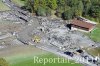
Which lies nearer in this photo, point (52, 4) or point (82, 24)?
point (82, 24)

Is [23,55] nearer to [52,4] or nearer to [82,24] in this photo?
[82,24]

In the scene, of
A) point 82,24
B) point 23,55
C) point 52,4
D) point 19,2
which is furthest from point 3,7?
point 23,55

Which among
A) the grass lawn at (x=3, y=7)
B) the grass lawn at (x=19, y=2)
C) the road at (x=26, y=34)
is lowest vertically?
the road at (x=26, y=34)

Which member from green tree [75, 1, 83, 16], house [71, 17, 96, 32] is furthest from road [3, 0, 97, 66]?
green tree [75, 1, 83, 16]

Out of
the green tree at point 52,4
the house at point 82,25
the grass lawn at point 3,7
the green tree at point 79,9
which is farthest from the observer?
the green tree at point 52,4

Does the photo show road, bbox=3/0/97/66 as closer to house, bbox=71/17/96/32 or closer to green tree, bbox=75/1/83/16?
house, bbox=71/17/96/32

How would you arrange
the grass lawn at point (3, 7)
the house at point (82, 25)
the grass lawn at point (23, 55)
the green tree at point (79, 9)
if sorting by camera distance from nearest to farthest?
the grass lawn at point (23, 55) < the house at point (82, 25) < the green tree at point (79, 9) < the grass lawn at point (3, 7)

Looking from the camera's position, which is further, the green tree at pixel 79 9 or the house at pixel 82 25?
the green tree at pixel 79 9

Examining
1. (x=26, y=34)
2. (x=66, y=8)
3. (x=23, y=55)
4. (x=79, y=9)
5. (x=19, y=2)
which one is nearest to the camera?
(x=23, y=55)

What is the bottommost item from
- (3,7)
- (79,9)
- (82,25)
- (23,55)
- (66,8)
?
(23,55)

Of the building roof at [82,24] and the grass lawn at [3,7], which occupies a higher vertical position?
the grass lawn at [3,7]

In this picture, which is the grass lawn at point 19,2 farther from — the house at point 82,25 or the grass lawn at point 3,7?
the house at point 82,25

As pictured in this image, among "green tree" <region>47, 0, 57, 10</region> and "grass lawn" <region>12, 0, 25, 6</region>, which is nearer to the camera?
"green tree" <region>47, 0, 57, 10</region>

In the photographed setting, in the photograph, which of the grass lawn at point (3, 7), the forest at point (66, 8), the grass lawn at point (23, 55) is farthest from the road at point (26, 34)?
the forest at point (66, 8)
